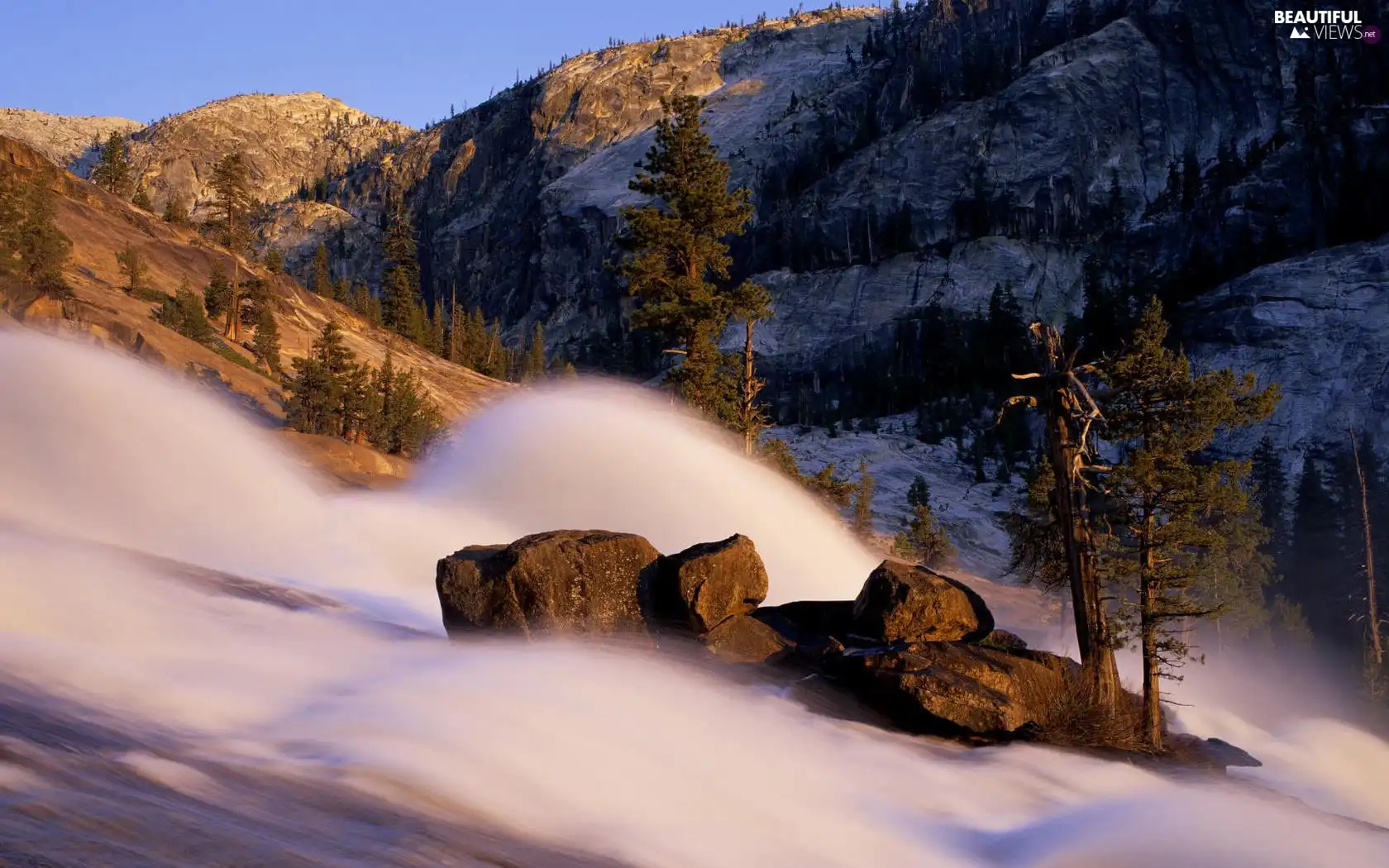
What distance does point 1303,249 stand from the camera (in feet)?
396

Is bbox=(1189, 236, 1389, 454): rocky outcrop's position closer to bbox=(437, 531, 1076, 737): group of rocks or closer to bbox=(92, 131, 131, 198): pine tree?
bbox=(437, 531, 1076, 737): group of rocks

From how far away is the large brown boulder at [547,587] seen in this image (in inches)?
609

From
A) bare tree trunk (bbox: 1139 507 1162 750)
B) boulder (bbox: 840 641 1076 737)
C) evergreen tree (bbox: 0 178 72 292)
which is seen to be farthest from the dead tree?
evergreen tree (bbox: 0 178 72 292)

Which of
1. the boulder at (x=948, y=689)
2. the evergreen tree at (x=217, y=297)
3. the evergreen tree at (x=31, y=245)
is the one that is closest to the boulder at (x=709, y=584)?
the boulder at (x=948, y=689)

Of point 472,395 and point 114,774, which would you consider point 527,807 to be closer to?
point 114,774

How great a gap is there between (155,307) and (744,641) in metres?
52.3

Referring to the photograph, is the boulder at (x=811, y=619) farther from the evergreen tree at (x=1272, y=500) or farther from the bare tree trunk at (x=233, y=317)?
the evergreen tree at (x=1272, y=500)

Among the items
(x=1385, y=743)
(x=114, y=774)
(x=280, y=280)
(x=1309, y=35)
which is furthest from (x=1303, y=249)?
(x=114, y=774)

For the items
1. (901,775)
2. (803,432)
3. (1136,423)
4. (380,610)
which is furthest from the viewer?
(803,432)

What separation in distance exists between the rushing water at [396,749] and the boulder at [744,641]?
881mm

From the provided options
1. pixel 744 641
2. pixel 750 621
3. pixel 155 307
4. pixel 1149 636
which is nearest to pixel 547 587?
pixel 744 641

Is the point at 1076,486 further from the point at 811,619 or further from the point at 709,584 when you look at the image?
the point at 709,584

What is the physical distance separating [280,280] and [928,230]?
387 feet

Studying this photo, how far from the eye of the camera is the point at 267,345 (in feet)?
196
